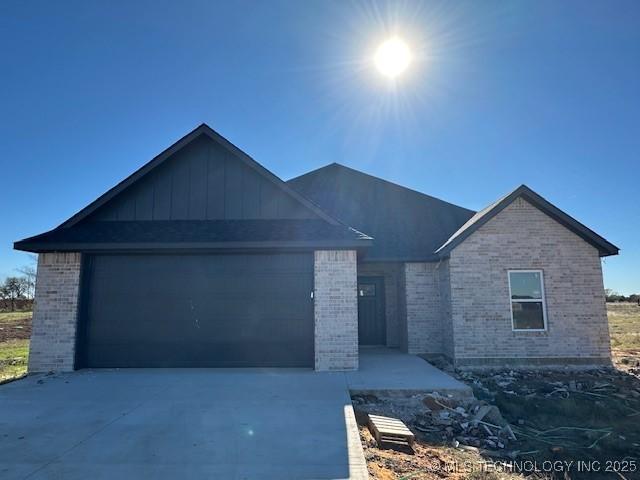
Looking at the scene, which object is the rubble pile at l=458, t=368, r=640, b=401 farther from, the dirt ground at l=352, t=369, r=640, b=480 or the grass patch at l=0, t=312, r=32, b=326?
the grass patch at l=0, t=312, r=32, b=326

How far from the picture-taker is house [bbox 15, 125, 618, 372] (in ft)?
29.6

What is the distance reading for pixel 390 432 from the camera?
5.08 metres

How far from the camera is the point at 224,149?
10227 mm

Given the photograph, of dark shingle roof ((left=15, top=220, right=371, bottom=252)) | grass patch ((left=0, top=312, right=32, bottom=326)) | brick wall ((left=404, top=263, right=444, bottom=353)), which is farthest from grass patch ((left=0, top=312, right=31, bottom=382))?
brick wall ((left=404, top=263, right=444, bottom=353))

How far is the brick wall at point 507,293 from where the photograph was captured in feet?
33.1

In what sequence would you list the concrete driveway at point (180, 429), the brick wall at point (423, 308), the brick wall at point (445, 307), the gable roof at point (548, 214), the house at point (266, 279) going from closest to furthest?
the concrete driveway at point (180, 429), the house at point (266, 279), the gable roof at point (548, 214), the brick wall at point (445, 307), the brick wall at point (423, 308)

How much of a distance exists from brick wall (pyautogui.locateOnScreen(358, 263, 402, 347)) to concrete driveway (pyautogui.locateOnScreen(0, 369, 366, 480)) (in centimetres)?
541

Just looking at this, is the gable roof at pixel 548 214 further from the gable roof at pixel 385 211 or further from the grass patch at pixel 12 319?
the grass patch at pixel 12 319

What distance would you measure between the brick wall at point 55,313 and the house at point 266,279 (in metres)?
0.03

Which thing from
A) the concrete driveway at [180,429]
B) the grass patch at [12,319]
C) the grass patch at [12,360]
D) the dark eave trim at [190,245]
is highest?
the dark eave trim at [190,245]

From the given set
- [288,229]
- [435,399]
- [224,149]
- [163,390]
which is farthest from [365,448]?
[224,149]

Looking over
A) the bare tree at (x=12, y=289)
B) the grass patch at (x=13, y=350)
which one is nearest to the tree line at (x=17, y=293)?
the bare tree at (x=12, y=289)

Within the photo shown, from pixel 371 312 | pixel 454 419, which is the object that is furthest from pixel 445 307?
pixel 454 419

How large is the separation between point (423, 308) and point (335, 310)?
3927 mm
